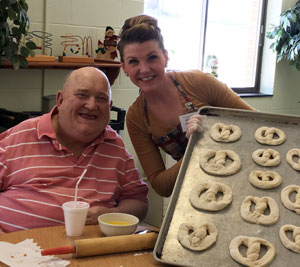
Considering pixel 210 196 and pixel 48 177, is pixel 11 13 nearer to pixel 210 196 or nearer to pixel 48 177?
pixel 48 177

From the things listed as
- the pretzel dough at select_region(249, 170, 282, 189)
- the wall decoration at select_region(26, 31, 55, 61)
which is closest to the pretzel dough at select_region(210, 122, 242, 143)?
the pretzel dough at select_region(249, 170, 282, 189)

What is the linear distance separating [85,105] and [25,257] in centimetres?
70

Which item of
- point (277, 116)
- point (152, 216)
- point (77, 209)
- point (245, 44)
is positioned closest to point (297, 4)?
point (245, 44)

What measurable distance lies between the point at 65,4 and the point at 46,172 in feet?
5.66

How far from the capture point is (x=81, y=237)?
1.46 m

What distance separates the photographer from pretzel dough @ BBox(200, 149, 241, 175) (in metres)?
1.51

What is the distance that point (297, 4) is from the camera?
4480 mm

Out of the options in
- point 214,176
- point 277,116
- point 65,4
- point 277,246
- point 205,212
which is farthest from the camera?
point 65,4

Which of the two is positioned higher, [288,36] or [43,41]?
[288,36]

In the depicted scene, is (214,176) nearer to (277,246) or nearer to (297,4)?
(277,246)

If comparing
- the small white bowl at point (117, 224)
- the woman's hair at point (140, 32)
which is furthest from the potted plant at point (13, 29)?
the small white bowl at point (117, 224)

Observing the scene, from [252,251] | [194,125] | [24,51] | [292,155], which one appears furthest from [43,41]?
[252,251]

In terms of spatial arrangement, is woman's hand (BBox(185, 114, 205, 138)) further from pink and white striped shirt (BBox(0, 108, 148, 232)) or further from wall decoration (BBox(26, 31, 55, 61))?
wall decoration (BBox(26, 31, 55, 61))

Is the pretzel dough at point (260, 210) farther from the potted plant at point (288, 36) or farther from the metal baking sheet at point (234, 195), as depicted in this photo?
the potted plant at point (288, 36)
